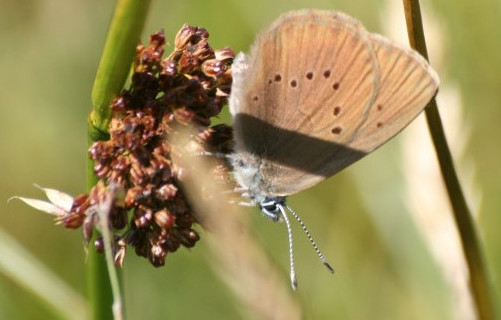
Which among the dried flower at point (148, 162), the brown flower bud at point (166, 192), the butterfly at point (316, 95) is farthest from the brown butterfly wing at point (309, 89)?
the brown flower bud at point (166, 192)

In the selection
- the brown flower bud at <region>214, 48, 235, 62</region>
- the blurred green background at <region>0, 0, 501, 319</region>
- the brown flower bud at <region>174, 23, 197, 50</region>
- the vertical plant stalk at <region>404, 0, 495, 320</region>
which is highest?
the brown flower bud at <region>174, 23, 197, 50</region>

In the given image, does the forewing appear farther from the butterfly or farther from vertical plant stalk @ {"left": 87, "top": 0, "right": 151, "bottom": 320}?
vertical plant stalk @ {"left": 87, "top": 0, "right": 151, "bottom": 320}

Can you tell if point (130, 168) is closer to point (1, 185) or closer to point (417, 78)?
point (417, 78)

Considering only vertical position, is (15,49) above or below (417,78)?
below

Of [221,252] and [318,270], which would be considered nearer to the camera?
[221,252]

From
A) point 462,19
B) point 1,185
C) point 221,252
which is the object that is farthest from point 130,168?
point 462,19

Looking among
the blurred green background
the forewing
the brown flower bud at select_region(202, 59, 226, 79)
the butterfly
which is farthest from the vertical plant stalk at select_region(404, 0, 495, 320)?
the blurred green background

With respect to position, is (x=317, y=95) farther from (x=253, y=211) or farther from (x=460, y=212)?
(x=253, y=211)
